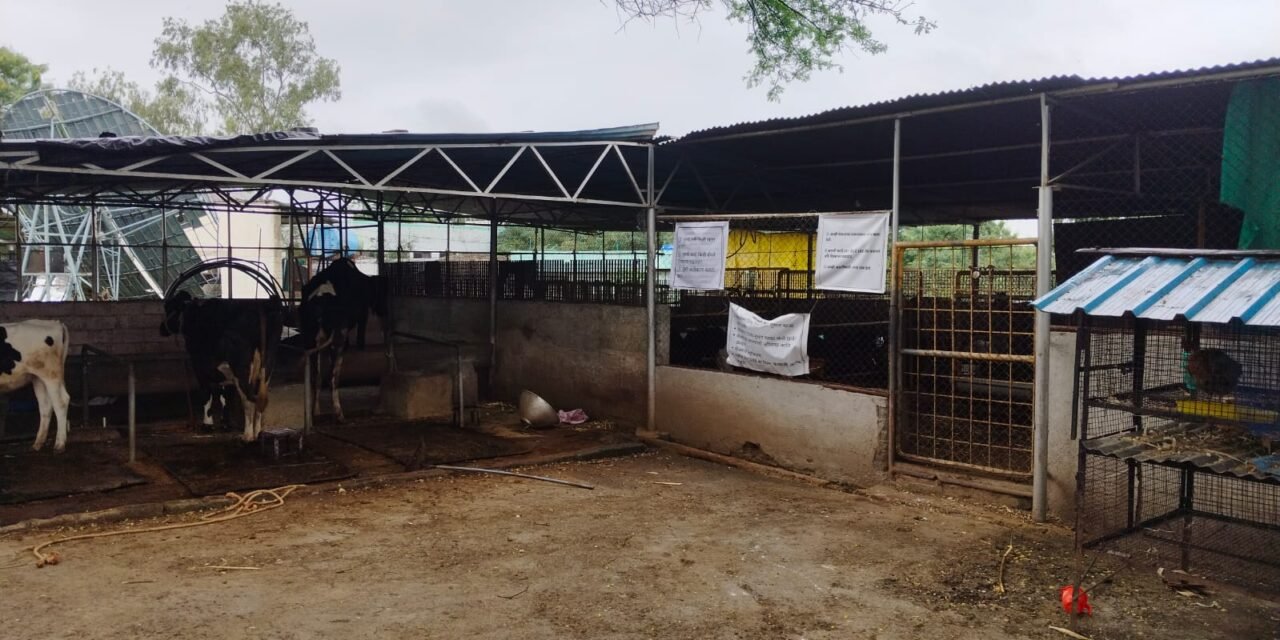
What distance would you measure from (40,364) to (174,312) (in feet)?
7.31

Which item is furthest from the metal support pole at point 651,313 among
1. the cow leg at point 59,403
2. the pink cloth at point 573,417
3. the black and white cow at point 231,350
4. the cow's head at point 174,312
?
the cow leg at point 59,403

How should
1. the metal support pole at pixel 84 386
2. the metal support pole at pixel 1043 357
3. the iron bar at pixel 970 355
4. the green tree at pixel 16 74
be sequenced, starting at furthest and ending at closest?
the green tree at pixel 16 74
the metal support pole at pixel 84 386
the iron bar at pixel 970 355
the metal support pole at pixel 1043 357

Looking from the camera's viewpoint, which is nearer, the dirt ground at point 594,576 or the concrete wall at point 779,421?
the dirt ground at point 594,576

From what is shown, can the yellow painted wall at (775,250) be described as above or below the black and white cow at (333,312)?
above

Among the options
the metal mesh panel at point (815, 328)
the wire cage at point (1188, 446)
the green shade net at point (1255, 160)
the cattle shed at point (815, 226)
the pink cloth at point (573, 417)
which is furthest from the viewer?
the pink cloth at point (573, 417)

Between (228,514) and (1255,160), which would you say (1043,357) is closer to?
(1255,160)

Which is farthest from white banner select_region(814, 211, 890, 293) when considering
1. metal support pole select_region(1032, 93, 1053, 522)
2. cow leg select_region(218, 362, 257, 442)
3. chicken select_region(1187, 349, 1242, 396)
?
cow leg select_region(218, 362, 257, 442)

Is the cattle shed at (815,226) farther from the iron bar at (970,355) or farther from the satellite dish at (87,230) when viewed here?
the satellite dish at (87,230)

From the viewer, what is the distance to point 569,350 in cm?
1141

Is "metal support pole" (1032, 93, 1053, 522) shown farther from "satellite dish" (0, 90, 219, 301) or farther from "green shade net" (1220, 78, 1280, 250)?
"satellite dish" (0, 90, 219, 301)

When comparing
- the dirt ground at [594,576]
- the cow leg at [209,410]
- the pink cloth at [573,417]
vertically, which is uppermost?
the cow leg at [209,410]

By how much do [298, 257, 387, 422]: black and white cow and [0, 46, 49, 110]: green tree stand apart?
76.3 ft

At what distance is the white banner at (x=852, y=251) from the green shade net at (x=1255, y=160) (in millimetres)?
2552

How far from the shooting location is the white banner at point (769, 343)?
8523 mm
